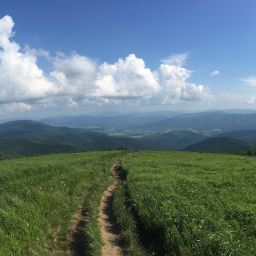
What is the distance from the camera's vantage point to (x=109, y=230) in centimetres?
1553

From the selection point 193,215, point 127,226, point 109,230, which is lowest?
point 109,230

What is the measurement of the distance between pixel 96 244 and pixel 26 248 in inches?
92.8

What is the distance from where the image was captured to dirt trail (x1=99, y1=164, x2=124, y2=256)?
13.2m

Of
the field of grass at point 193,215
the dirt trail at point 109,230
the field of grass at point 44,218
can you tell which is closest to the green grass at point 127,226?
the field of grass at point 193,215

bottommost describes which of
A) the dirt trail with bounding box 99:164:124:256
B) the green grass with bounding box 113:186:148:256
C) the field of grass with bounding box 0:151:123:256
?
the dirt trail with bounding box 99:164:124:256

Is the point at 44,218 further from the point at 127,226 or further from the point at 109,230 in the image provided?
the point at 127,226

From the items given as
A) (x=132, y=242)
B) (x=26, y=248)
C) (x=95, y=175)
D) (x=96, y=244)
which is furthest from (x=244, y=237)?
(x=95, y=175)

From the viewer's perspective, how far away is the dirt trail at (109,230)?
13.2 metres

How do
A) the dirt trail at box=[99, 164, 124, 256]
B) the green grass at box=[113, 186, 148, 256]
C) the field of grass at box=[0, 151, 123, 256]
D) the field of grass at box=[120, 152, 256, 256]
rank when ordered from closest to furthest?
the field of grass at box=[120, 152, 256, 256], the field of grass at box=[0, 151, 123, 256], the green grass at box=[113, 186, 148, 256], the dirt trail at box=[99, 164, 124, 256]

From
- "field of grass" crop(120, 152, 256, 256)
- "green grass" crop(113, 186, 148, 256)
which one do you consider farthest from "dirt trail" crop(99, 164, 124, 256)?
"field of grass" crop(120, 152, 256, 256)

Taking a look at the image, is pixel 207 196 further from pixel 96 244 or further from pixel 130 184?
pixel 96 244

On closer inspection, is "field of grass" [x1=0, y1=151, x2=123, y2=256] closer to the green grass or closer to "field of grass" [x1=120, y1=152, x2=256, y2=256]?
the green grass

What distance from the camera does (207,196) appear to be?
2027 cm

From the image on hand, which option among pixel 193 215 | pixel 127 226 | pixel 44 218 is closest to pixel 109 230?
pixel 127 226
